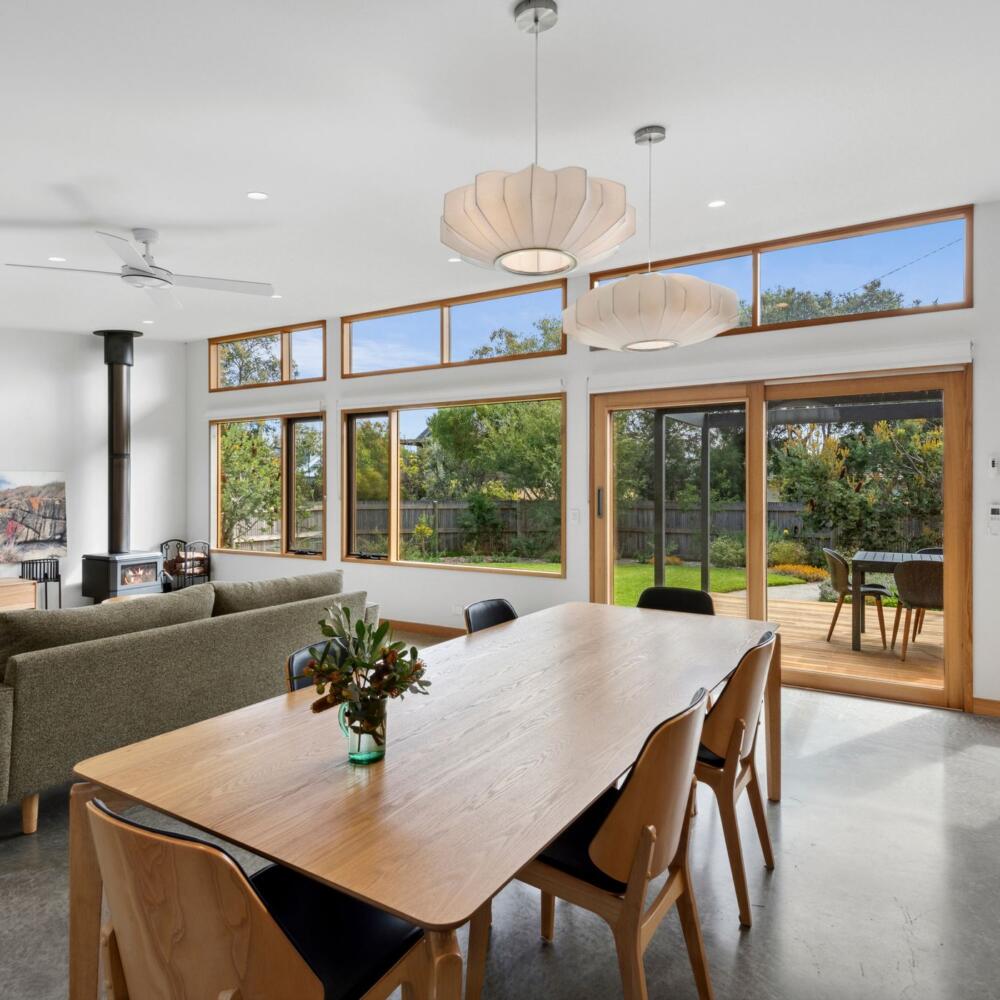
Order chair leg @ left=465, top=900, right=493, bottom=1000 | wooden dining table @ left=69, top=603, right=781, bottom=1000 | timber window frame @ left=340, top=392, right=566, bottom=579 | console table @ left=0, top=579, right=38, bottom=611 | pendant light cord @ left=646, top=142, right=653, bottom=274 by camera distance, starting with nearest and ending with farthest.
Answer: wooden dining table @ left=69, top=603, right=781, bottom=1000 → chair leg @ left=465, top=900, right=493, bottom=1000 → pendant light cord @ left=646, top=142, right=653, bottom=274 → timber window frame @ left=340, top=392, right=566, bottom=579 → console table @ left=0, top=579, right=38, bottom=611

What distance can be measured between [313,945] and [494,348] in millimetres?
5109

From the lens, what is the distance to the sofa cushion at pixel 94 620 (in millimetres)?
2727

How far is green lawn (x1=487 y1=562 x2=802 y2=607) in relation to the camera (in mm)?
4812

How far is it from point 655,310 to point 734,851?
76.4 inches

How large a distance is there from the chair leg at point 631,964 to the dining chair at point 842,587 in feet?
11.9

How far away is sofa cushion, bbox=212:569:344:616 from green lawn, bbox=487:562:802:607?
7.14 feet

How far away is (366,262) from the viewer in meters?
5.06

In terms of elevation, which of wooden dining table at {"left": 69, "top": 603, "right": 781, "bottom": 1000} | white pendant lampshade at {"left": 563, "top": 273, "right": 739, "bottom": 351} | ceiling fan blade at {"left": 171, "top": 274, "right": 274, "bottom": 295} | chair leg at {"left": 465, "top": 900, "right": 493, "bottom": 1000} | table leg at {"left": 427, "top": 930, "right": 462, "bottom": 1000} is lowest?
chair leg at {"left": 465, "top": 900, "right": 493, "bottom": 1000}

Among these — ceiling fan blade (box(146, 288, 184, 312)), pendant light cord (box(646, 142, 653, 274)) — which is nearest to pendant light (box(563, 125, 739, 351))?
pendant light cord (box(646, 142, 653, 274))

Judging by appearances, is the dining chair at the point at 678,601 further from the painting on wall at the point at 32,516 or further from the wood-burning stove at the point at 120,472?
the painting on wall at the point at 32,516

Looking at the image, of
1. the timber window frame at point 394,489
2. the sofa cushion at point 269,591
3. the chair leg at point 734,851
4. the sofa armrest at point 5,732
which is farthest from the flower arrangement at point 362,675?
the timber window frame at point 394,489

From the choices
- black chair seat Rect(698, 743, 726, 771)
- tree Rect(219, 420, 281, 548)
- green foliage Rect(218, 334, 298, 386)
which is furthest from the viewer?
tree Rect(219, 420, 281, 548)

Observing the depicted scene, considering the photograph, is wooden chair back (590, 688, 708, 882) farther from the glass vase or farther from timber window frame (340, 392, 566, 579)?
timber window frame (340, 392, 566, 579)

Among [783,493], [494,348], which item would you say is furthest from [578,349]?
[783,493]
